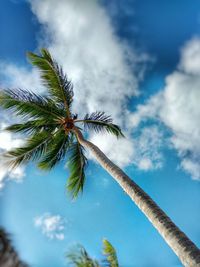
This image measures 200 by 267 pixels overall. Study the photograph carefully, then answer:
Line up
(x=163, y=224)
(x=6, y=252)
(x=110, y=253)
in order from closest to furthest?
(x=6, y=252)
(x=163, y=224)
(x=110, y=253)

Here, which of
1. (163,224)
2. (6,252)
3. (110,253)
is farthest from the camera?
(110,253)

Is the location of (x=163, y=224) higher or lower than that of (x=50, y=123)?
lower

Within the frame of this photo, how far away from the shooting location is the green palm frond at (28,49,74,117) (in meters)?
11.1

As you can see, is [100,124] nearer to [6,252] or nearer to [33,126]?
[33,126]

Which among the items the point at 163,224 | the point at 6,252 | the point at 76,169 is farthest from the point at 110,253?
the point at 6,252

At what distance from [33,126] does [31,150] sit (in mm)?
1087

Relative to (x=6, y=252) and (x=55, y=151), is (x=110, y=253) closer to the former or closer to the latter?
(x=55, y=151)

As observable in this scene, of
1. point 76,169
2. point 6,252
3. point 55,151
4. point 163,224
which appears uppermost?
point 55,151

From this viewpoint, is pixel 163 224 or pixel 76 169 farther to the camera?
pixel 76 169

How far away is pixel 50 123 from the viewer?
11422 mm

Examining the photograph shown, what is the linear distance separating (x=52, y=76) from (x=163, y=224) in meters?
7.79

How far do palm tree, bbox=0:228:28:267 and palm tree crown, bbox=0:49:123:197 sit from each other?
8996 mm

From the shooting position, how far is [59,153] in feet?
38.2

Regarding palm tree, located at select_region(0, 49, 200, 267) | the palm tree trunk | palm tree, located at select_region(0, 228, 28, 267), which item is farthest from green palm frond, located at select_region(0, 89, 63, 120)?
palm tree, located at select_region(0, 228, 28, 267)
